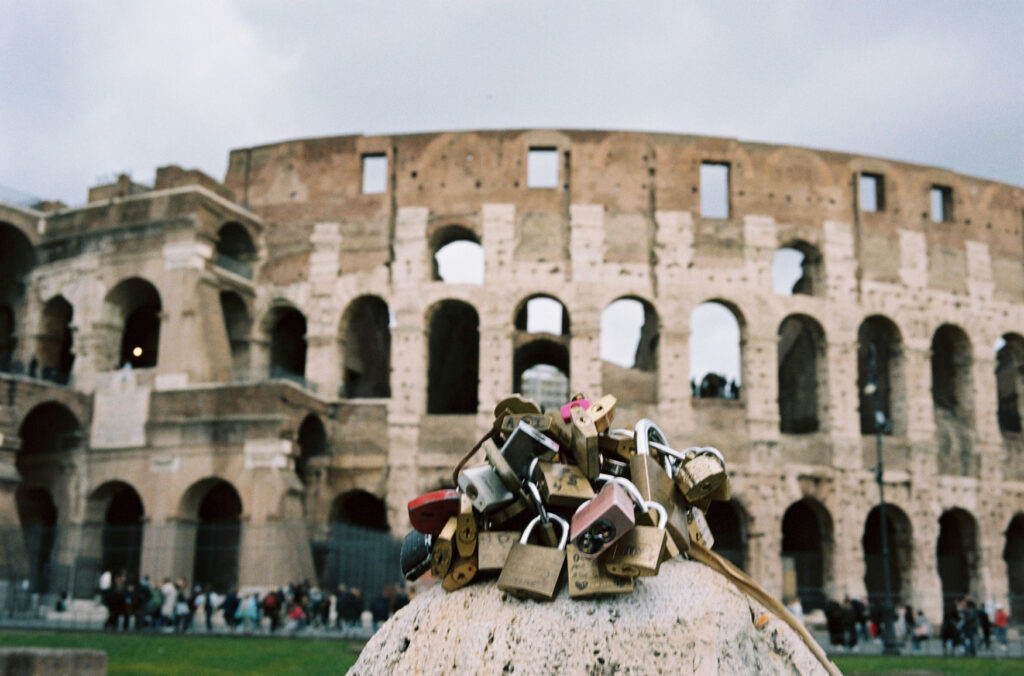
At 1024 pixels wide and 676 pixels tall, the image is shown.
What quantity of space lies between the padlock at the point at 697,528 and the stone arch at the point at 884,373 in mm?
22720

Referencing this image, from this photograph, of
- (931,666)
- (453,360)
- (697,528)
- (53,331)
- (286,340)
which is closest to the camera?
(697,528)

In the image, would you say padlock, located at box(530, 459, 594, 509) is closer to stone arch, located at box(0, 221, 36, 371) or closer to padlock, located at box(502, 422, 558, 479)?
padlock, located at box(502, 422, 558, 479)

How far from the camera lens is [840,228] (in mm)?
24953

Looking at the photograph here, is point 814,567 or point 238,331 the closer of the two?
point 814,567

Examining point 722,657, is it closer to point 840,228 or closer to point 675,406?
point 675,406

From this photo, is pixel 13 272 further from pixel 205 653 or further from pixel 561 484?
pixel 561 484

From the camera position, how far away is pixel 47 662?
271 inches

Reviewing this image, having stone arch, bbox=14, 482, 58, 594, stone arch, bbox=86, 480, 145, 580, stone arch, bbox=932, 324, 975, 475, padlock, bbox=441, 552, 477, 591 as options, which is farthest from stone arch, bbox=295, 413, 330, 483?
padlock, bbox=441, 552, 477, 591

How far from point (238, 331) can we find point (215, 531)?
15.9 ft

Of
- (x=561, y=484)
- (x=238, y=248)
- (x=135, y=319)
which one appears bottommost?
(x=561, y=484)

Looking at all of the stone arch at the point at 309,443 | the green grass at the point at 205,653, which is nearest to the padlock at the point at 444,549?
the green grass at the point at 205,653

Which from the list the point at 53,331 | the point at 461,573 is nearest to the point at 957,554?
the point at 53,331

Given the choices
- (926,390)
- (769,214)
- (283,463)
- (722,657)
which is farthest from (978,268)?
(722,657)

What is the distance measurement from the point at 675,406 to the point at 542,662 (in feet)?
70.2
